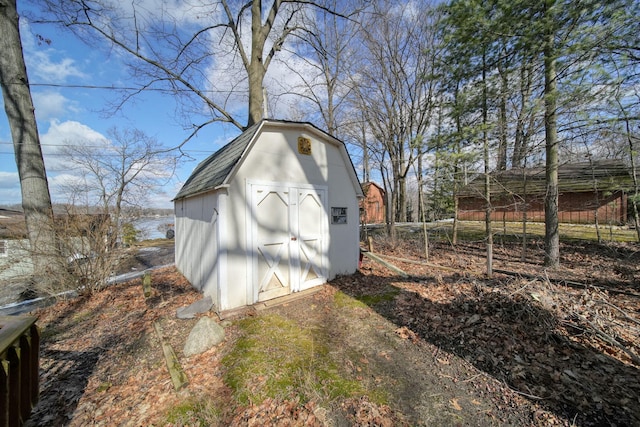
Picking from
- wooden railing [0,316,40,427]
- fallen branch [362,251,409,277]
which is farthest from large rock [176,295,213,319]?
fallen branch [362,251,409,277]

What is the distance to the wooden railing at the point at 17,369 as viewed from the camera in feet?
5.99

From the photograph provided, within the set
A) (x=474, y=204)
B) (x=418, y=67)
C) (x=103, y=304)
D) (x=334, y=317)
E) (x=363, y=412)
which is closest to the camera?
(x=363, y=412)

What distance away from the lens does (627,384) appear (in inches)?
99.4

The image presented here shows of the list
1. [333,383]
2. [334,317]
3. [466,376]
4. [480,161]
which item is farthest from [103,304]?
[480,161]

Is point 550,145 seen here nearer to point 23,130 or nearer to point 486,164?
point 486,164

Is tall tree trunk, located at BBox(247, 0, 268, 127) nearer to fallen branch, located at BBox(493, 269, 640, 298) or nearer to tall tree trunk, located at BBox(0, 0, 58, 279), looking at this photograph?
tall tree trunk, located at BBox(0, 0, 58, 279)

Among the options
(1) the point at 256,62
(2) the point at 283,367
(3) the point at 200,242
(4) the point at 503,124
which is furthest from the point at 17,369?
(1) the point at 256,62

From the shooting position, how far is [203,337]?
378 cm

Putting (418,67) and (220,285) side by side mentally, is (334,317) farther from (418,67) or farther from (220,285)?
(418,67)

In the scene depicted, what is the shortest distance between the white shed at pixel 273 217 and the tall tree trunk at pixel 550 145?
5.14 metres

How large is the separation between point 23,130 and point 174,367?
7433 millimetres

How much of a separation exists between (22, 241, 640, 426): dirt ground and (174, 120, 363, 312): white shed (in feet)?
2.59

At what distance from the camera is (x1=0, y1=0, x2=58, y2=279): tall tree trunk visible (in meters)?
5.63

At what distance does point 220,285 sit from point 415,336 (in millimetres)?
3690
